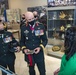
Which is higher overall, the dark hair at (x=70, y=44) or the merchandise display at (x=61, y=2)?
the merchandise display at (x=61, y=2)

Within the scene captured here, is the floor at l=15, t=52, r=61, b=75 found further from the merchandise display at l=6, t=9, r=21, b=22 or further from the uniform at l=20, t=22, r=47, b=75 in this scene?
the merchandise display at l=6, t=9, r=21, b=22

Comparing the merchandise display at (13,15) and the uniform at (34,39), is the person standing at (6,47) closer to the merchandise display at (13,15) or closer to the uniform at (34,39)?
the uniform at (34,39)

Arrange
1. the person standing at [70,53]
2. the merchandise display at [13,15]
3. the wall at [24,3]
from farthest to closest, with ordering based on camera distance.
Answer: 1. the merchandise display at [13,15]
2. the wall at [24,3]
3. the person standing at [70,53]

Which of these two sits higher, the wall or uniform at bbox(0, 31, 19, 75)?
the wall

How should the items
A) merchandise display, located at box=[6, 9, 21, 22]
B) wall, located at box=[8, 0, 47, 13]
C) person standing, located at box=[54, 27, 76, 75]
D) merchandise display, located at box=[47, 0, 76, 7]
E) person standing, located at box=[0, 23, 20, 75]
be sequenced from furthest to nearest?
merchandise display, located at box=[6, 9, 21, 22] < wall, located at box=[8, 0, 47, 13] < merchandise display, located at box=[47, 0, 76, 7] < person standing, located at box=[0, 23, 20, 75] < person standing, located at box=[54, 27, 76, 75]

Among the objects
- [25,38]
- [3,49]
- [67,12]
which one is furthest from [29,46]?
[67,12]

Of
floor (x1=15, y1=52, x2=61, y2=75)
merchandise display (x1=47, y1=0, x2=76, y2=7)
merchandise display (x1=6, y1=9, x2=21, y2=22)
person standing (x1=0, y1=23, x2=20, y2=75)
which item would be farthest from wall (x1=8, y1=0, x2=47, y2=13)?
person standing (x1=0, y1=23, x2=20, y2=75)

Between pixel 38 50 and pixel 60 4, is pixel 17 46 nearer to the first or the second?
pixel 38 50

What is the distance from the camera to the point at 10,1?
8102mm

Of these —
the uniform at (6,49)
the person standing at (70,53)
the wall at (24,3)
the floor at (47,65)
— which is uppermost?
the wall at (24,3)

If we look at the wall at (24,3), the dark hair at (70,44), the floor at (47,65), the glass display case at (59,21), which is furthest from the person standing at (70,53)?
the wall at (24,3)

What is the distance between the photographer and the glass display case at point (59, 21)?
4969 millimetres

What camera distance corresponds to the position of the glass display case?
4.97 metres

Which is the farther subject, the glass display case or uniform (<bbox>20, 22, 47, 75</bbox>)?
the glass display case
